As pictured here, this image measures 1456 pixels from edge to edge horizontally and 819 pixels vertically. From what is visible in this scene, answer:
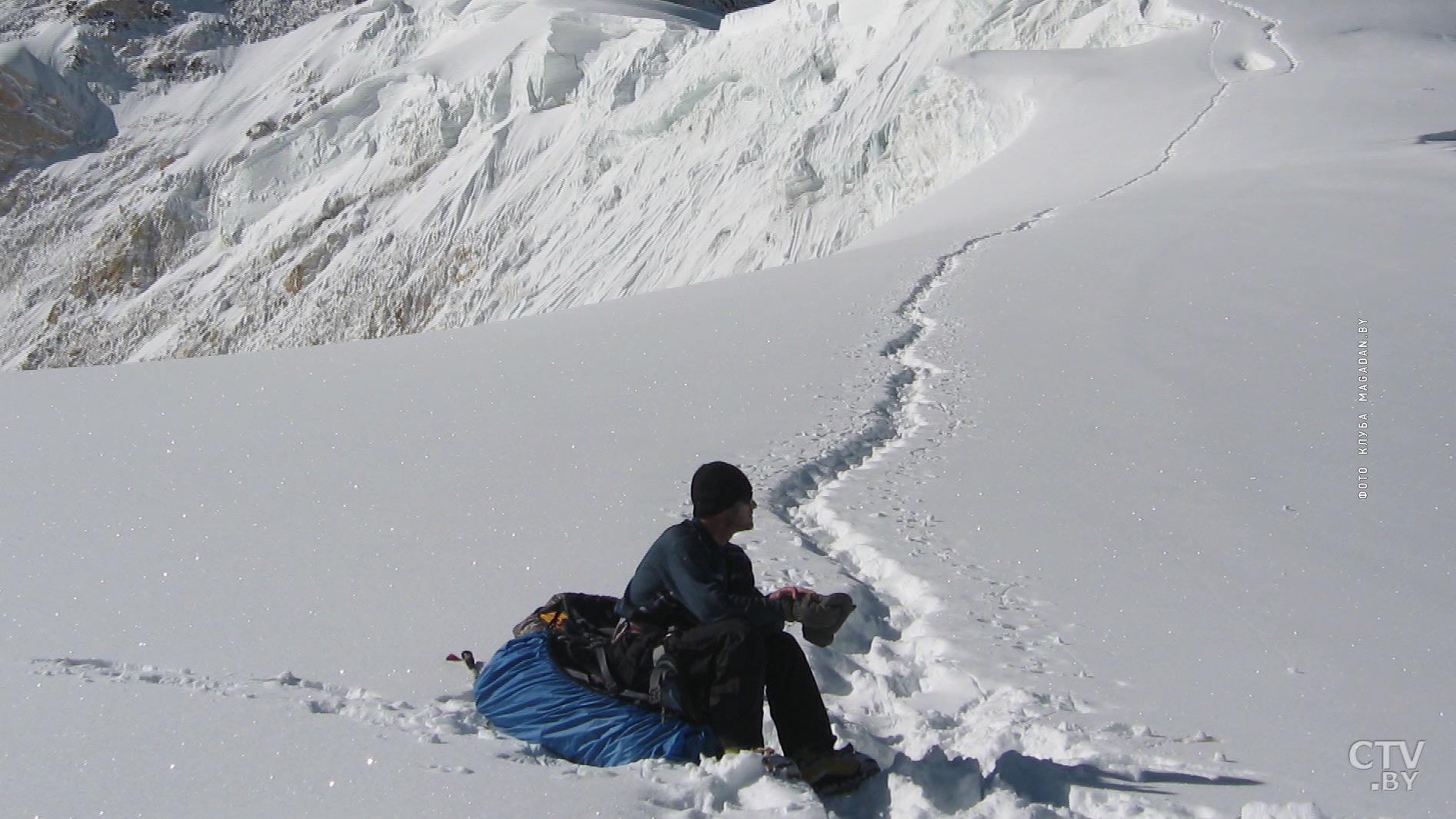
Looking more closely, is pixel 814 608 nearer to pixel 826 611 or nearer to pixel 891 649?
pixel 826 611

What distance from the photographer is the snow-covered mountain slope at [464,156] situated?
2950cm

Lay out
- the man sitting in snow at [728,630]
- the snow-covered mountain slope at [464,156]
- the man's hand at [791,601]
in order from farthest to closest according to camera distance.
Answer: the snow-covered mountain slope at [464,156] → the man's hand at [791,601] → the man sitting in snow at [728,630]

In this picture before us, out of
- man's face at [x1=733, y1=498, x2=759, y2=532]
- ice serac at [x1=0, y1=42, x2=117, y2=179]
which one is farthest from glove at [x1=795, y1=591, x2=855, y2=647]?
ice serac at [x1=0, y1=42, x2=117, y2=179]

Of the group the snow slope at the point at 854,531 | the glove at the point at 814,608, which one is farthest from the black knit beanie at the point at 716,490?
the snow slope at the point at 854,531

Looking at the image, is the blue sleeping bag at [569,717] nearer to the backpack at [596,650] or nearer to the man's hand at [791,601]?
the backpack at [596,650]

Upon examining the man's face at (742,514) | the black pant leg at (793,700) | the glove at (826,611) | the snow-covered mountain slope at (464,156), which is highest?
the man's face at (742,514)

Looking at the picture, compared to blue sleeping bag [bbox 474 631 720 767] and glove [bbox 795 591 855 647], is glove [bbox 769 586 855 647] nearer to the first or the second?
glove [bbox 795 591 855 647]

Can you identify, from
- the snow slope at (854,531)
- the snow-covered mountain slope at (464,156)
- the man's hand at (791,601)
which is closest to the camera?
the snow slope at (854,531)

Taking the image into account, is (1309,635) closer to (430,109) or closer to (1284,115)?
(1284,115)

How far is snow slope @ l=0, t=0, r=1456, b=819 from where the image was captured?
3348 millimetres

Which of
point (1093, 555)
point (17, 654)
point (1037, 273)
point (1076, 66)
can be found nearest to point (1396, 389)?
point (1093, 555)

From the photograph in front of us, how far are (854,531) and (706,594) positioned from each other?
2071 mm

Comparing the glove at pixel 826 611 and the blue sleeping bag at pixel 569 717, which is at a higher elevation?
the glove at pixel 826 611

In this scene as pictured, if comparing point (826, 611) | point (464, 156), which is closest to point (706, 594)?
point (826, 611)
